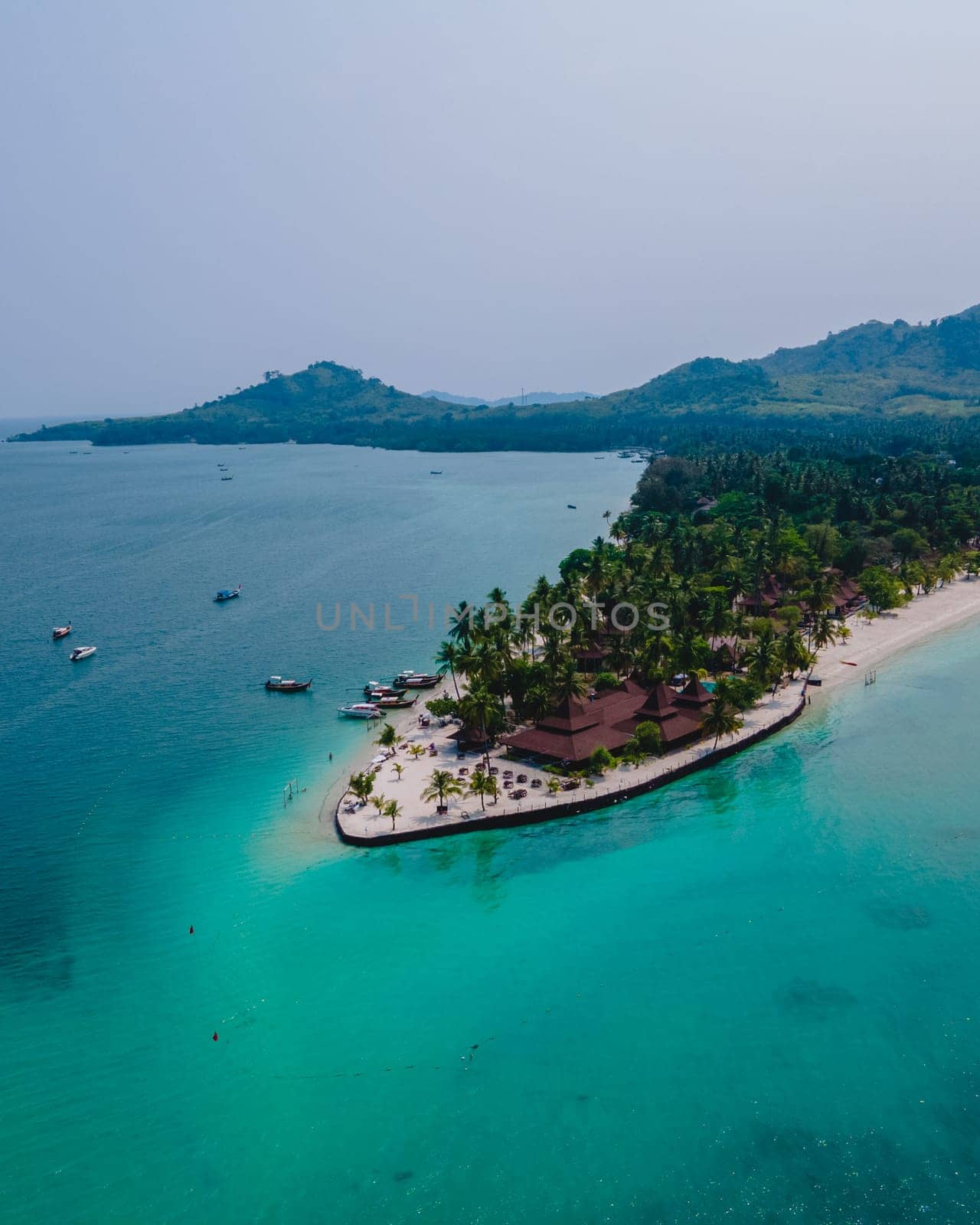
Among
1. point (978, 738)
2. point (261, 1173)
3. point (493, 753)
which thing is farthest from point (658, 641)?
point (261, 1173)

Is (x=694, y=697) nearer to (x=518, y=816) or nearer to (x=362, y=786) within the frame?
(x=518, y=816)

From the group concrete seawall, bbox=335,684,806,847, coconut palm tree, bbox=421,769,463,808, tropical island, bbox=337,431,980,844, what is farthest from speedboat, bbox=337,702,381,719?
coconut palm tree, bbox=421,769,463,808

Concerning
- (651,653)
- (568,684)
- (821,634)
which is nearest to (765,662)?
(651,653)

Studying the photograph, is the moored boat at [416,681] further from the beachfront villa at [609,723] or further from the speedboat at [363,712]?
the beachfront villa at [609,723]

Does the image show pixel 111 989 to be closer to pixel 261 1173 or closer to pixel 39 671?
pixel 261 1173

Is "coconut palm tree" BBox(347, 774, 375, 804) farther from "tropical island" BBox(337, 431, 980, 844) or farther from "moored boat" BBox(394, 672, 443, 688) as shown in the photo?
"moored boat" BBox(394, 672, 443, 688)

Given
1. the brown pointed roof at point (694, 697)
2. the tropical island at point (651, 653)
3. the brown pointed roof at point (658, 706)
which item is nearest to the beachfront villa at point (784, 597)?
the tropical island at point (651, 653)
